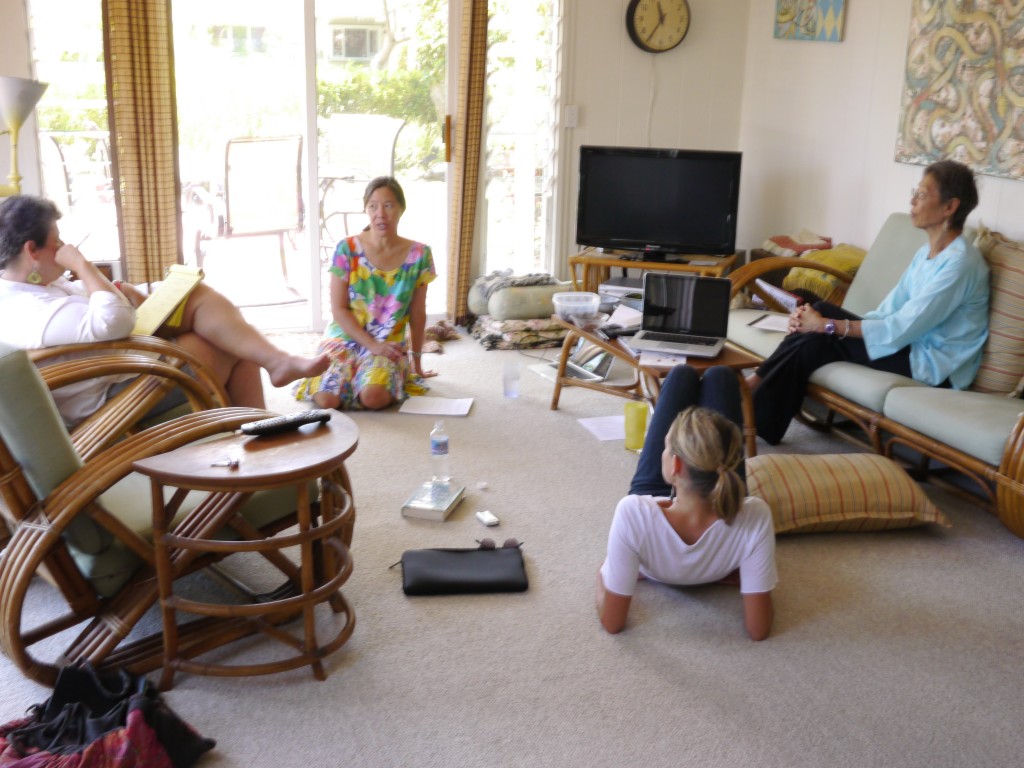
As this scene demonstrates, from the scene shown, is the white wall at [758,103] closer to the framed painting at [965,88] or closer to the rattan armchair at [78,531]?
the framed painting at [965,88]

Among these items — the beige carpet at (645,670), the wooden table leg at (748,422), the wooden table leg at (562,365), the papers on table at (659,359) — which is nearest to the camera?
the beige carpet at (645,670)

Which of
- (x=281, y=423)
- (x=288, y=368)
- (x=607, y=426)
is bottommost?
(x=607, y=426)

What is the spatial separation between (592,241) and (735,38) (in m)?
1.58

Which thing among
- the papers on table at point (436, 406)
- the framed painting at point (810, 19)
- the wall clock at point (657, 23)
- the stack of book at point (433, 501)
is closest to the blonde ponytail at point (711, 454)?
the stack of book at point (433, 501)

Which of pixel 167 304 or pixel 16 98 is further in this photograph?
pixel 16 98

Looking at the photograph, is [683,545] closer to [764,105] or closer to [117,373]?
[117,373]

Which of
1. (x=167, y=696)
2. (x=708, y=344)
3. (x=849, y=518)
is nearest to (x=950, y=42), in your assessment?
(x=708, y=344)

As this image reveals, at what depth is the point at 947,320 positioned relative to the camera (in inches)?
140

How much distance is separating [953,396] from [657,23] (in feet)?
10.5

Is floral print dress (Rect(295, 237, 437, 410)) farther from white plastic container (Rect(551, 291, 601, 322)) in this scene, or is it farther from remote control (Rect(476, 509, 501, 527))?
remote control (Rect(476, 509, 501, 527))

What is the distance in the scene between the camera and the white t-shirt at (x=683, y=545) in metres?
2.43

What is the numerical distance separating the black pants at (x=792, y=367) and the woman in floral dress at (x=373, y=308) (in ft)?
4.98

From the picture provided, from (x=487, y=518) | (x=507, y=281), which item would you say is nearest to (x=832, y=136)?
(x=507, y=281)

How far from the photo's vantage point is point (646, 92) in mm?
5785
